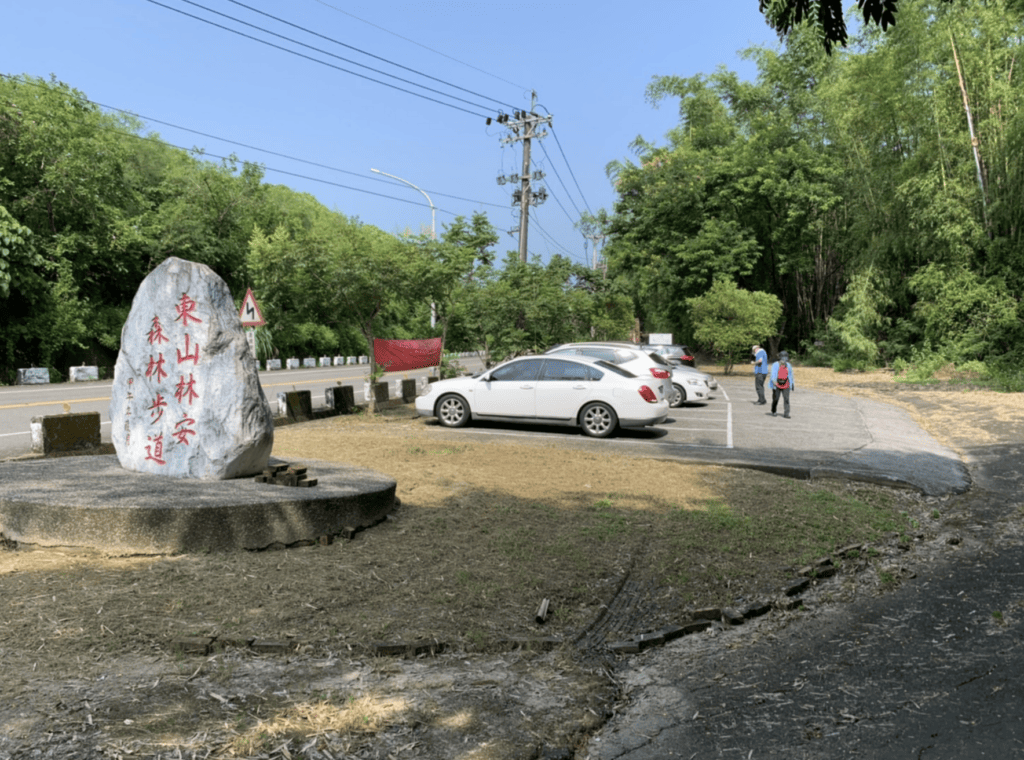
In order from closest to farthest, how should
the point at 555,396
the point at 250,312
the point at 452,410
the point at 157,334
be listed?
the point at 157,334
the point at 555,396
the point at 452,410
the point at 250,312

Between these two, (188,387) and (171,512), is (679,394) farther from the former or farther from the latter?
(171,512)

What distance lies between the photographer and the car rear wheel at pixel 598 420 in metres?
12.9

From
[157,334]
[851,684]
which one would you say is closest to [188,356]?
[157,334]

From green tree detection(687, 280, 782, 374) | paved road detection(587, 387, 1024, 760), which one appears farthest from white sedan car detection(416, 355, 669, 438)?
green tree detection(687, 280, 782, 374)

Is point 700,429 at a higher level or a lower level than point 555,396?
lower

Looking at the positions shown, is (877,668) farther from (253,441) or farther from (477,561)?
(253,441)

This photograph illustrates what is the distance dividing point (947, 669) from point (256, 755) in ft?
11.4

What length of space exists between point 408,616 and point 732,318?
28426mm

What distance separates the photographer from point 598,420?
13.0 meters

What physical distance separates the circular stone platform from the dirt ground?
164mm

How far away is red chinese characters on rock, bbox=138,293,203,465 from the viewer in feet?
23.0

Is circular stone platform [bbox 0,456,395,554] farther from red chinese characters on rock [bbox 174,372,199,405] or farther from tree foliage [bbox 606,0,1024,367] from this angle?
tree foliage [bbox 606,0,1024,367]

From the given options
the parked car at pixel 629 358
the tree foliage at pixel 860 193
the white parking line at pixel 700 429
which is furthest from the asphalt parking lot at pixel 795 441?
the tree foliage at pixel 860 193

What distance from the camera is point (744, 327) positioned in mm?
30812
